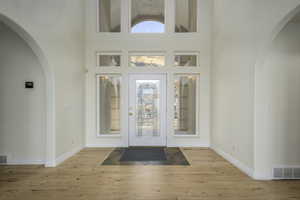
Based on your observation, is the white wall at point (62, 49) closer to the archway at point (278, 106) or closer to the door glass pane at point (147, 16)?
the door glass pane at point (147, 16)

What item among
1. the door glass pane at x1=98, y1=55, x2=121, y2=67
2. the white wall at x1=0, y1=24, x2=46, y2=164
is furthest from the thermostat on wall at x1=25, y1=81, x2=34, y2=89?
the door glass pane at x1=98, y1=55, x2=121, y2=67

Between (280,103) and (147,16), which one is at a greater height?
(147,16)

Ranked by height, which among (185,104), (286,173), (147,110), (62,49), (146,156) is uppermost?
(62,49)

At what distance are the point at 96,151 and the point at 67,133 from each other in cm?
88

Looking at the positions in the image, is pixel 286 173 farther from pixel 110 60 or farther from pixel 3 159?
pixel 3 159

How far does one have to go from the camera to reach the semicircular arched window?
192 inches

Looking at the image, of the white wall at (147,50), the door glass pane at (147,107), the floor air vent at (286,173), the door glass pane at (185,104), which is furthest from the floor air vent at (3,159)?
the floor air vent at (286,173)

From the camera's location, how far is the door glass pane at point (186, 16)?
16.1ft

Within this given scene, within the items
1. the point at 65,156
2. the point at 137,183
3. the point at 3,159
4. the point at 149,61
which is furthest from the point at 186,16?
the point at 3,159

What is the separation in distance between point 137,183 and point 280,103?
251cm

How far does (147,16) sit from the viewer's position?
4977 millimetres

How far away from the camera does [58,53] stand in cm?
352

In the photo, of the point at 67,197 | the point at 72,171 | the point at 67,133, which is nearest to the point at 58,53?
the point at 67,133

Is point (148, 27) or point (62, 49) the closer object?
point (62, 49)
